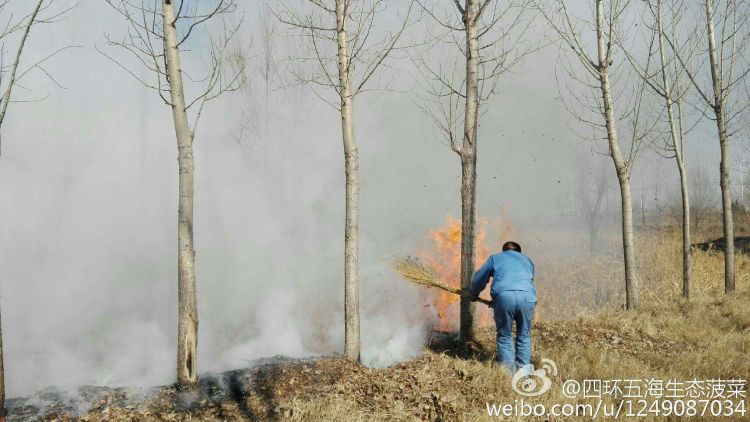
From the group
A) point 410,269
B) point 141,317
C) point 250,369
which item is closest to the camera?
point 250,369

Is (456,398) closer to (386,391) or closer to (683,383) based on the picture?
(386,391)

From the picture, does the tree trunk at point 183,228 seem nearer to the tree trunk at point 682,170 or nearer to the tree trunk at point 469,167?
the tree trunk at point 469,167

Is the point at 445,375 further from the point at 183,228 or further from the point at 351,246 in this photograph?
the point at 183,228

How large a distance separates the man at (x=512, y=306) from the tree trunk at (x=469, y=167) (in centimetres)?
94

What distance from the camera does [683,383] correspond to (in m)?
5.54

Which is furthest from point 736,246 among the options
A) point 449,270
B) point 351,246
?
point 351,246

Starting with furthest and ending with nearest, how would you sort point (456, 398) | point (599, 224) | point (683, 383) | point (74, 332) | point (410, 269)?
point (599, 224), point (74, 332), point (410, 269), point (683, 383), point (456, 398)

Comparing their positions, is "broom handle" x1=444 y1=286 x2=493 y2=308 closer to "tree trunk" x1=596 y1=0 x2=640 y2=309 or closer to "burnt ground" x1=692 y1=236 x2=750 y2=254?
"tree trunk" x1=596 y1=0 x2=640 y2=309

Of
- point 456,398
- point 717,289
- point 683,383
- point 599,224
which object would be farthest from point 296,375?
point 599,224

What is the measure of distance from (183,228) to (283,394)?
2147mm

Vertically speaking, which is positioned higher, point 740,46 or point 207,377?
point 740,46

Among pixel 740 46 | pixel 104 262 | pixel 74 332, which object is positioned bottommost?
pixel 74 332

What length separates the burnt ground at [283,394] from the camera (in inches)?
185

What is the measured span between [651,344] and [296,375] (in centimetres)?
559
